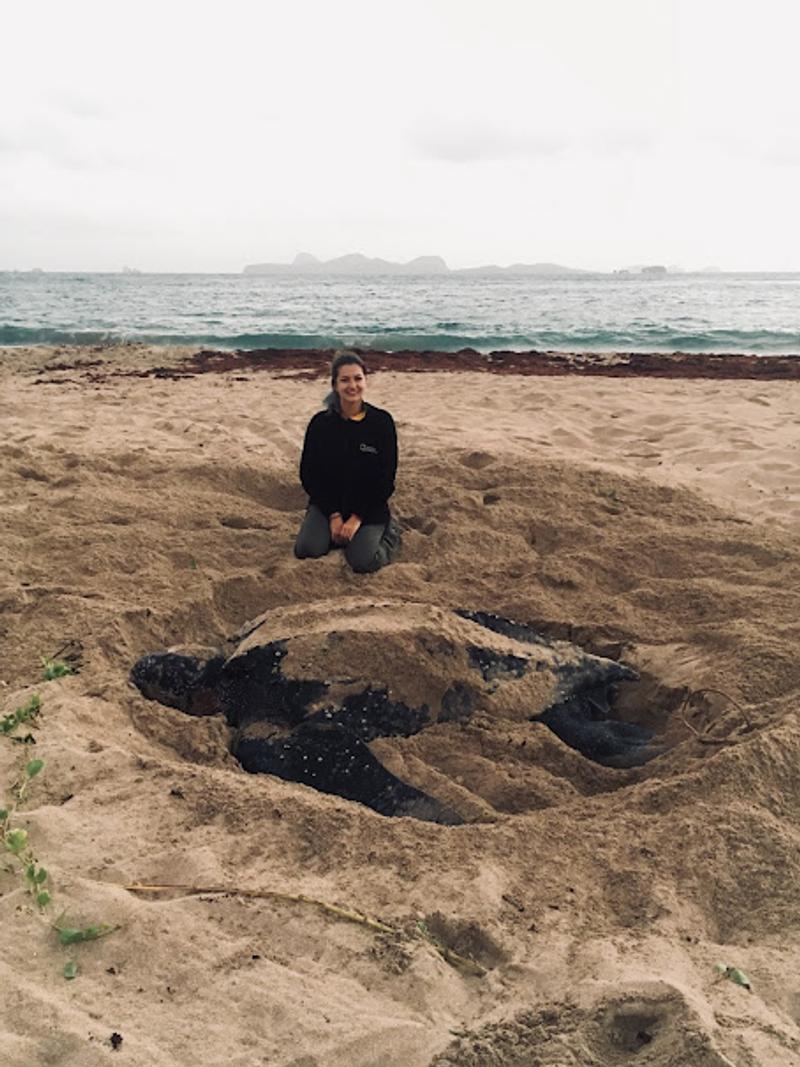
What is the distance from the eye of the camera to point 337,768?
2.53 meters

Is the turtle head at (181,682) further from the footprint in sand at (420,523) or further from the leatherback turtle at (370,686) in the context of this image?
the footprint in sand at (420,523)

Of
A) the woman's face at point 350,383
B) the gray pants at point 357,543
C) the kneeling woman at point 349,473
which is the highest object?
the woman's face at point 350,383

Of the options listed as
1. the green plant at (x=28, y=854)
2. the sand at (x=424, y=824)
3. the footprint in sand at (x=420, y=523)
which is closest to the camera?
the sand at (x=424, y=824)

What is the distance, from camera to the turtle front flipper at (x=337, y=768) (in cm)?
241

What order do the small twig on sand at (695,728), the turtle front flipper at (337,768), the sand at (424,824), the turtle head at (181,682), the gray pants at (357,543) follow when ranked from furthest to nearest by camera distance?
1. the gray pants at (357,543)
2. the turtle head at (181,682)
3. the small twig on sand at (695,728)
4. the turtle front flipper at (337,768)
5. the sand at (424,824)

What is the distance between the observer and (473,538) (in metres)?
4.33

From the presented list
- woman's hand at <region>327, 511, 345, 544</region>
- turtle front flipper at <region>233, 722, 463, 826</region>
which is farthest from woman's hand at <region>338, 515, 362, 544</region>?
turtle front flipper at <region>233, 722, 463, 826</region>

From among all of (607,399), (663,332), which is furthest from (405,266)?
(607,399)

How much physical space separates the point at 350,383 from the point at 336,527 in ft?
2.37

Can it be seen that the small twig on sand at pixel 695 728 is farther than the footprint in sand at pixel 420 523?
No

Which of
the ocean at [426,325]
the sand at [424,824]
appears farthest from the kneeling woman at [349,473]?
the ocean at [426,325]

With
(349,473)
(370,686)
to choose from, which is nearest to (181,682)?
(370,686)

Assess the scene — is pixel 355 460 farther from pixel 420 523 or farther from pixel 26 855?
pixel 26 855

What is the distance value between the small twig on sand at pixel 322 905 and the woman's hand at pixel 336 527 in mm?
2283
